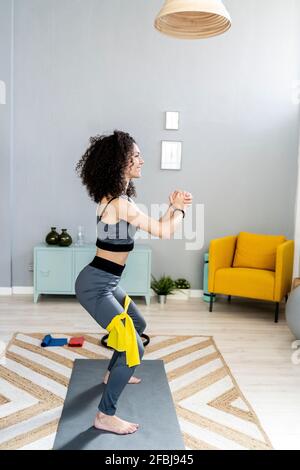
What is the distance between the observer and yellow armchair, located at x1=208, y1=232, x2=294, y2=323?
15.1 feet

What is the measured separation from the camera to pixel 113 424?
252 cm

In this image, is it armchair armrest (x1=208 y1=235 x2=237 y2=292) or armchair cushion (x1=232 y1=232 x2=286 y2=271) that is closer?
armchair armrest (x1=208 y1=235 x2=237 y2=292)

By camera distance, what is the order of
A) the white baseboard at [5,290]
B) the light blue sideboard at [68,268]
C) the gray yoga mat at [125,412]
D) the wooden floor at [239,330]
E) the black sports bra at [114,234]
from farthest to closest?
the white baseboard at [5,290]
the light blue sideboard at [68,268]
the wooden floor at [239,330]
the black sports bra at [114,234]
the gray yoga mat at [125,412]

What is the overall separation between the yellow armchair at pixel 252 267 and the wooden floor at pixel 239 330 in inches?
10.1

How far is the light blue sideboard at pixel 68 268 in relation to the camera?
4938 millimetres

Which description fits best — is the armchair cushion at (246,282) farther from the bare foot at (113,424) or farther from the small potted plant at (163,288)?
the bare foot at (113,424)

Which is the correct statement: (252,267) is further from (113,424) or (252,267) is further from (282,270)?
(113,424)

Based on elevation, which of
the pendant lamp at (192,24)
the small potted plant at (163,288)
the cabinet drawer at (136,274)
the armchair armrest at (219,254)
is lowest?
the small potted plant at (163,288)

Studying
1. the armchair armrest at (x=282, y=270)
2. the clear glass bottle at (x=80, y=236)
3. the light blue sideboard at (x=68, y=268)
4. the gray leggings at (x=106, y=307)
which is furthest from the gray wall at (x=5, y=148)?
the gray leggings at (x=106, y=307)

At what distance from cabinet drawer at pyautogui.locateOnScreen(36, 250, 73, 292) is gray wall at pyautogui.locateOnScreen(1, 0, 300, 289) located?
1.43 ft

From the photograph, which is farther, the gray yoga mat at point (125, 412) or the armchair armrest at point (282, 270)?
the armchair armrest at point (282, 270)

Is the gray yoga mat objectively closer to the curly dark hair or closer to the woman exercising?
the woman exercising

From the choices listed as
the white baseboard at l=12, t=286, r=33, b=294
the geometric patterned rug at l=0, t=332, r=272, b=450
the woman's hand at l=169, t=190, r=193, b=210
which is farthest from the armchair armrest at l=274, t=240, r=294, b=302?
the white baseboard at l=12, t=286, r=33, b=294
